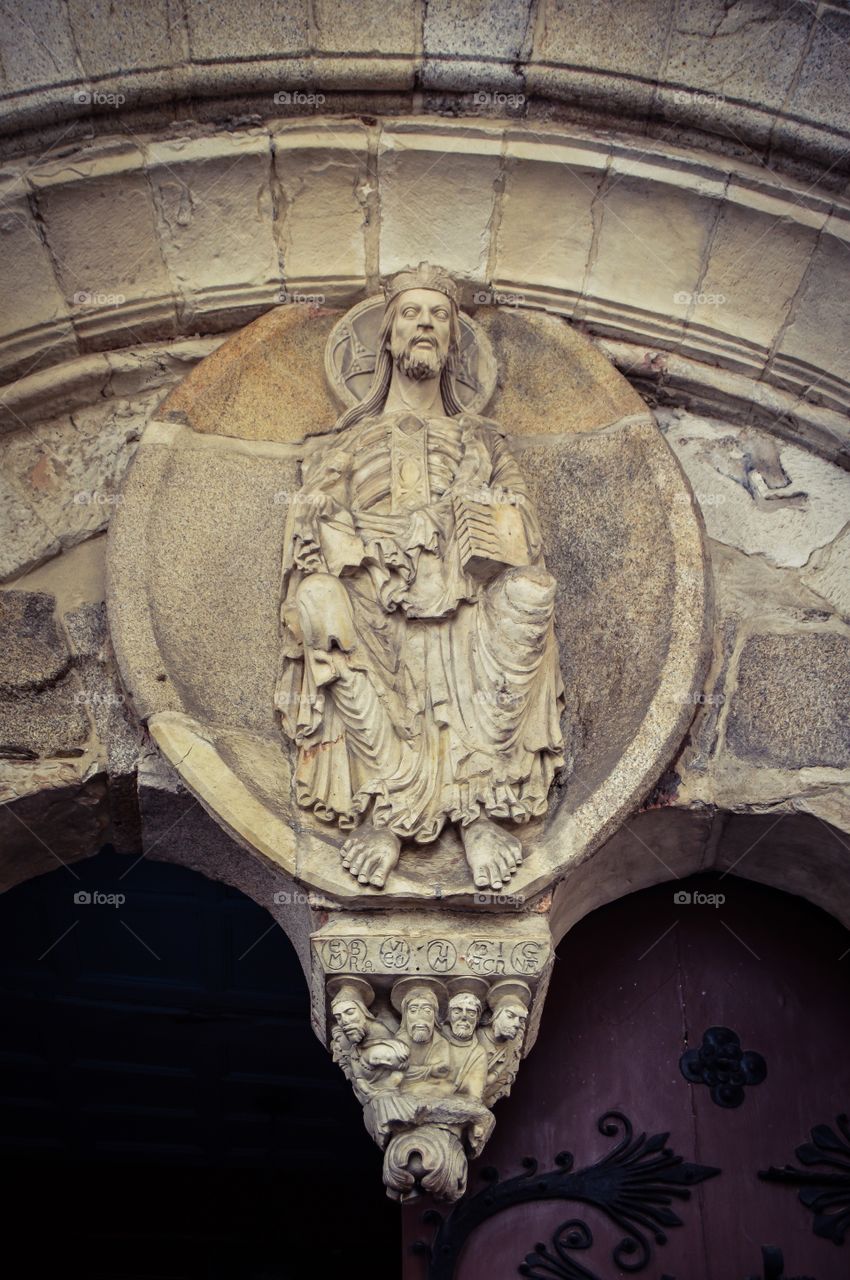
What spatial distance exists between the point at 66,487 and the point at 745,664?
2043mm

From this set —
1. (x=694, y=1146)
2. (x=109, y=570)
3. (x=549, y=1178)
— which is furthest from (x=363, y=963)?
(x=109, y=570)

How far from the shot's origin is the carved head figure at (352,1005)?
138 inches

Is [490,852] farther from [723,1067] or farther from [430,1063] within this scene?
[723,1067]

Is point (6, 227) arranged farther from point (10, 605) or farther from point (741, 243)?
point (741, 243)

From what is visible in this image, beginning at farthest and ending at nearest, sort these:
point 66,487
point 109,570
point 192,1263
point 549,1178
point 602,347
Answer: point 192,1263 < point 602,347 < point 66,487 < point 109,570 < point 549,1178

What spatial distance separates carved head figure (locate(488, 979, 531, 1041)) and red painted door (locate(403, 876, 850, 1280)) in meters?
0.58

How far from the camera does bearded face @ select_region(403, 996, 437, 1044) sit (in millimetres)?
3484

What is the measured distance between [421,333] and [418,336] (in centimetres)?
1

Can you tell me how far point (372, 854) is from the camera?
3.69 m

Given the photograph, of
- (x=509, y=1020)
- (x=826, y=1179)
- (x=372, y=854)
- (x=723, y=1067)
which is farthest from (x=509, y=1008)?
(x=826, y=1179)

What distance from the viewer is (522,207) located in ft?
16.5

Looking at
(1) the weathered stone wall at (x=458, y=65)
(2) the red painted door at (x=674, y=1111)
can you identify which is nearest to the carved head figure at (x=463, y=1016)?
(2) the red painted door at (x=674, y=1111)

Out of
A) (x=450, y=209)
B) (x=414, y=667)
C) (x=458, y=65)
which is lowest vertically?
(x=414, y=667)

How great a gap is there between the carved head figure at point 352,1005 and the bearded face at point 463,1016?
183 mm
